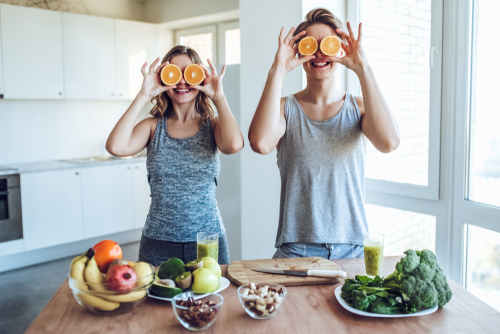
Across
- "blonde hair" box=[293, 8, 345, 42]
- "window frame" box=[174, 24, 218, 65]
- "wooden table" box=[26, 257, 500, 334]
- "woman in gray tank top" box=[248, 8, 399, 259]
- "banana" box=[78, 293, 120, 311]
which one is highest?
"window frame" box=[174, 24, 218, 65]

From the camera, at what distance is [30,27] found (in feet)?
14.1

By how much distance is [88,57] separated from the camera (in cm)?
473

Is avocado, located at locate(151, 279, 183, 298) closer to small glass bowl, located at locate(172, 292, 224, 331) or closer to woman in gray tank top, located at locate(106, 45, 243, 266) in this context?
small glass bowl, located at locate(172, 292, 224, 331)

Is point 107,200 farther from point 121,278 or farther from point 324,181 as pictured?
point 121,278

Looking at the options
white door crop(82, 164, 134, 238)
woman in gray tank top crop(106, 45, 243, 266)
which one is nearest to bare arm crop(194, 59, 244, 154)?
woman in gray tank top crop(106, 45, 243, 266)

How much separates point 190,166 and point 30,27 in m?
3.37

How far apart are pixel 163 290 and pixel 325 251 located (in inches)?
25.3

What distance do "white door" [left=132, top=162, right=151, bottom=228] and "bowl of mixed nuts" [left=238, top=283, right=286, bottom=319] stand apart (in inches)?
157

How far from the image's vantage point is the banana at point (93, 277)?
1093mm

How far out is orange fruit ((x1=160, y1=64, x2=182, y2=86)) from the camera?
69.2 inches

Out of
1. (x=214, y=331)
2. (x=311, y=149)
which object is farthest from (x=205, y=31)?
(x=214, y=331)

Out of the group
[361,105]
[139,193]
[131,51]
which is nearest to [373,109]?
[361,105]

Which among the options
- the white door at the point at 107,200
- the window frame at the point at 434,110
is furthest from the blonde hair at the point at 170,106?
the white door at the point at 107,200

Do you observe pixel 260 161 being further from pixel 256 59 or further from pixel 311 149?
pixel 311 149
